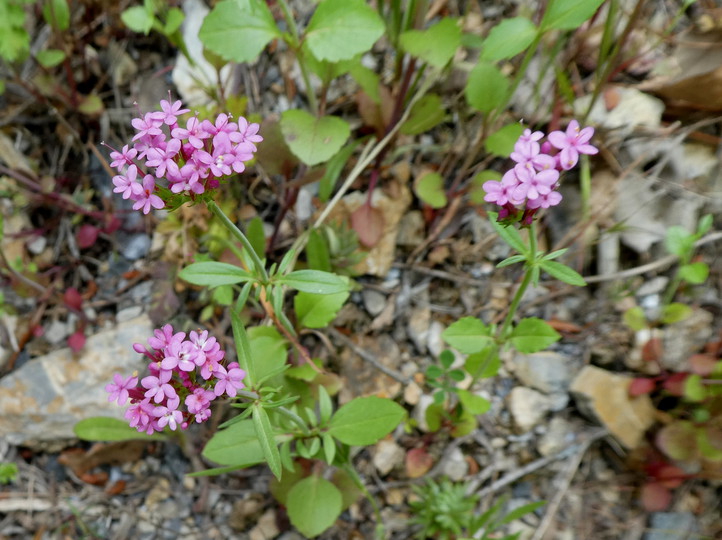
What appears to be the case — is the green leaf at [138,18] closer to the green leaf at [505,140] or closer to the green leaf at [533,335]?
the green leaf at [505,140]

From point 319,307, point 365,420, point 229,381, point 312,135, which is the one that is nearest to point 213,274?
point 229,381

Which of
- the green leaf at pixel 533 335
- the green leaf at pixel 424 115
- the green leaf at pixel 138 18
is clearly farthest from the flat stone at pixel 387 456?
the green leaf at pixel 138 18

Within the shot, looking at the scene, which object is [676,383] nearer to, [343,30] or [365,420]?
[365,420]

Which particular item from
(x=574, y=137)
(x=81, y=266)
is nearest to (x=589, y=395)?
(x=574, y=137)

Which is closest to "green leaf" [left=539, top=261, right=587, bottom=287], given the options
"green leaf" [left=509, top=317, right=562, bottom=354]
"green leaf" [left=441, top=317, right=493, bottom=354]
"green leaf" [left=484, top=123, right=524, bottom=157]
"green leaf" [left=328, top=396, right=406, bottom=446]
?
"green leaf" [left=509, top=317, right=562, bottom=354]

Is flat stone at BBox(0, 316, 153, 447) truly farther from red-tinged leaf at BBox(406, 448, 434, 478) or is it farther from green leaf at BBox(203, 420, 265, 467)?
red-tinged leaf at BBox(406, 448, 434, 478)

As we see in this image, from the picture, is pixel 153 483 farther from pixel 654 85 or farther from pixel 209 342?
pixel 654 85
